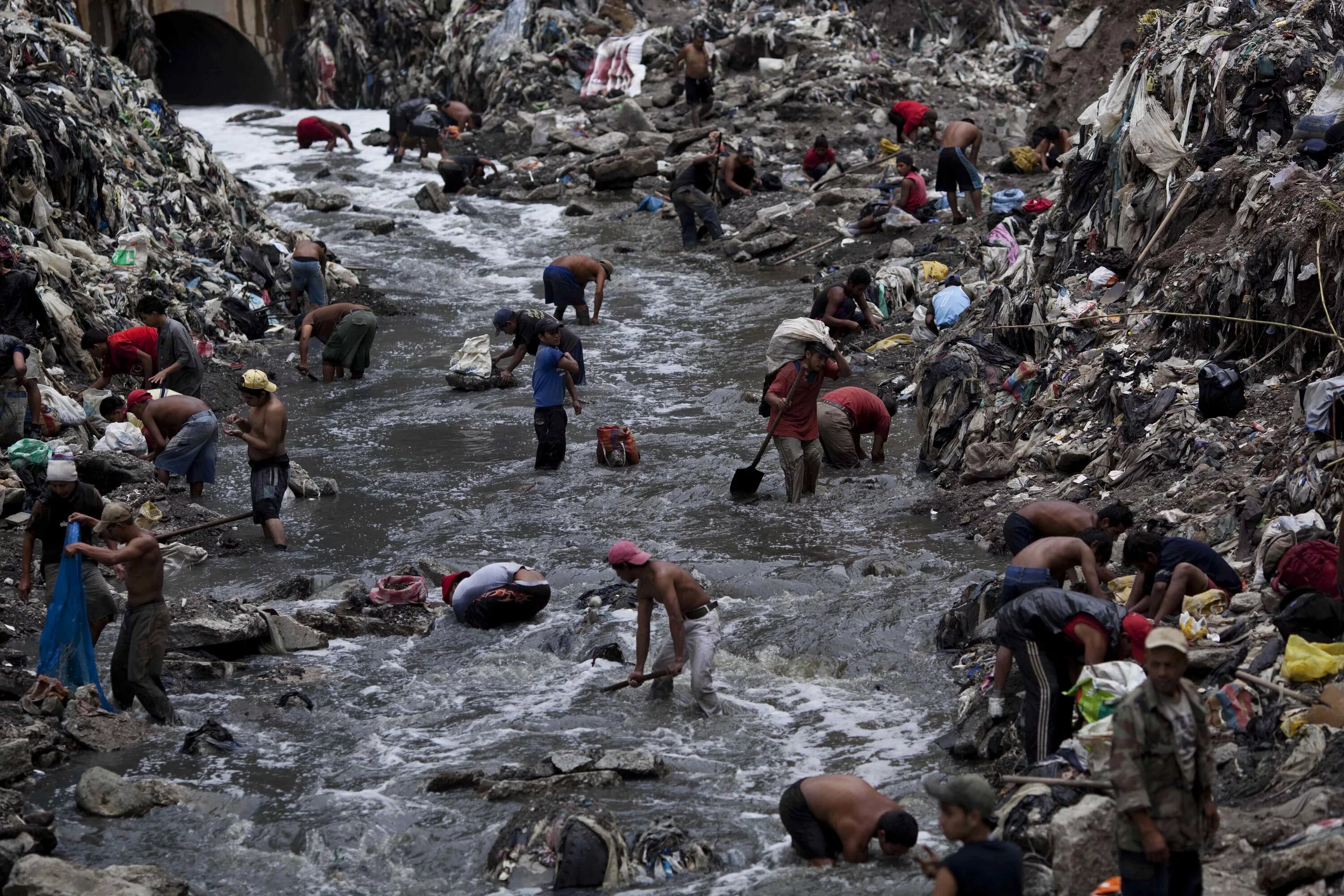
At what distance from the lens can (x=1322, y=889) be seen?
14.7 feet

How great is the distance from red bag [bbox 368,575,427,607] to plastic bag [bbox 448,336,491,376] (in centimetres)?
520

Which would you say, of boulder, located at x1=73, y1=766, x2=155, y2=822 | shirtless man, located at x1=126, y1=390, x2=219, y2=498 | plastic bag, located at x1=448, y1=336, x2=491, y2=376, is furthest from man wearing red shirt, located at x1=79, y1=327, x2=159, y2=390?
boulder, located at x1=73, y1=766, x2=155, y2=822

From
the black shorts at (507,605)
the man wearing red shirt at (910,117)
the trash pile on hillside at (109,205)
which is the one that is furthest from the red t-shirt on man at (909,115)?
the black shorts at (507,605)

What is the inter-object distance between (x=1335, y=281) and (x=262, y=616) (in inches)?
261

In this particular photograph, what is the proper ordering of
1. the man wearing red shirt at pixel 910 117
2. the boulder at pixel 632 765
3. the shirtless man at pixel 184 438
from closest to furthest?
the boulder at pixel 632 765, the shirtless man at pixel 184 438, the man wearing red shirt at pixel 910 117

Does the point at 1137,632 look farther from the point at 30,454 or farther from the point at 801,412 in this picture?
the point at 30,454

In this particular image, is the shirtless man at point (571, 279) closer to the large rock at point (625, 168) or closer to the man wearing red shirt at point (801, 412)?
the man wearing red shirt at point (801, 412)

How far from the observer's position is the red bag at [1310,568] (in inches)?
253

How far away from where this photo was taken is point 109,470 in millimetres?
10812

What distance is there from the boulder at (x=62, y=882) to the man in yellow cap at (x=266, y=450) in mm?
4518

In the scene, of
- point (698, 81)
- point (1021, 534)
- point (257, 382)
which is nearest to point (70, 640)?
point (257, 382)

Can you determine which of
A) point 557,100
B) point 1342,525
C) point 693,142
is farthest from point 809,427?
point 557,100

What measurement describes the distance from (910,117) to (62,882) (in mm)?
17499

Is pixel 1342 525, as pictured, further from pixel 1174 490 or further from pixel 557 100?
pixel 557 100
